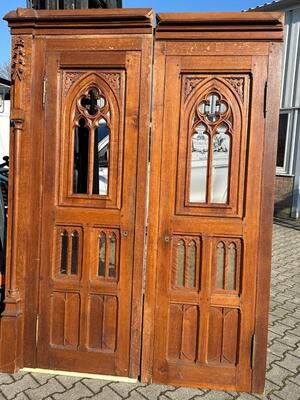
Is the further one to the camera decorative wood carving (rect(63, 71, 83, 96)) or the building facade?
the building facade

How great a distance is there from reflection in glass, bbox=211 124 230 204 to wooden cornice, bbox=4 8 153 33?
872 millimetres

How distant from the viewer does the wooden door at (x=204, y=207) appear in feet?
8.71

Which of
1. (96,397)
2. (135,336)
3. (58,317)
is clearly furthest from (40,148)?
(96,397)

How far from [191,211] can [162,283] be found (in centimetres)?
56

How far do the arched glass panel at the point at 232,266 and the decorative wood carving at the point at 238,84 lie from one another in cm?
104

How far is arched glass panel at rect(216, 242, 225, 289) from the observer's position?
280 centimetres

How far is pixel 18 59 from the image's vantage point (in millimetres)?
2773

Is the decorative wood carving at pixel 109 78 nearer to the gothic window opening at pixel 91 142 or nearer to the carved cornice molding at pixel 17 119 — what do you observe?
the gothic window opening at pixel 91 142

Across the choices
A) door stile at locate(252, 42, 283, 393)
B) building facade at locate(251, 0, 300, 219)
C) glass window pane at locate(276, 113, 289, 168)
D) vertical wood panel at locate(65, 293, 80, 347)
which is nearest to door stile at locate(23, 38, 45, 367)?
vertical wood panel at locate(65, 293, 80, 347)

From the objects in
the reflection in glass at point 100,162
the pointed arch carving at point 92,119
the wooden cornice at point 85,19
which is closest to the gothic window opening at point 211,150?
the pointed arch carving at point 92,119

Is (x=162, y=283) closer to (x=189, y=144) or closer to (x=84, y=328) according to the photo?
(x=84, y=328)

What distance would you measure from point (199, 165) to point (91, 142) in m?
0.79

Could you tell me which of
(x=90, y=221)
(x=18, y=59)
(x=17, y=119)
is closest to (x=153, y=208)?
→ (x=90, y=221)

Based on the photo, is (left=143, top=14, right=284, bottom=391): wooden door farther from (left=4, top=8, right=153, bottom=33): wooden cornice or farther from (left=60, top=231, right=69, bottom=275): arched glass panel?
(left=60, top=231, right=69, bottom=275): arched glass panel
